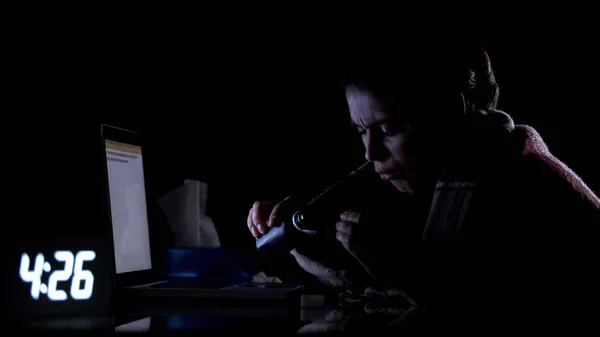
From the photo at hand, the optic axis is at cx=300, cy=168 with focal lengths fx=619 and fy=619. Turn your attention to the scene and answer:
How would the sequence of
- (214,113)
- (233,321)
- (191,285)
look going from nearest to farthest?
(233,321)
(191,285)
(214,113)

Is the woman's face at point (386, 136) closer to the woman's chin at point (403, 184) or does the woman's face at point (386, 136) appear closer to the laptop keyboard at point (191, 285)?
the woman's chin at point (403, 184)

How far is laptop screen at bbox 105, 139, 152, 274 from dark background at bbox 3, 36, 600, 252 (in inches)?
5.0

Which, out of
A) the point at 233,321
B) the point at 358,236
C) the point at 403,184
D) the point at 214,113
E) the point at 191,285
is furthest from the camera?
the point at 214,113

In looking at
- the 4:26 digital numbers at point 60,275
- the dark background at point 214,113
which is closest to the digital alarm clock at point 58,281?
the 4:26 digital numbers at point 60,275

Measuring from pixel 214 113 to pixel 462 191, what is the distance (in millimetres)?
949

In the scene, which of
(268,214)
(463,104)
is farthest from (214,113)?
(463,104)

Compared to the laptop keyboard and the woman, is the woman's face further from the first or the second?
the laptop keyboard

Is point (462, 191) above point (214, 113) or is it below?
below

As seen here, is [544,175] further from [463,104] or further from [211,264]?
[211,264]

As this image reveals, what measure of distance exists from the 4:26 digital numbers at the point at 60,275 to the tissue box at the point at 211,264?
17.0 inches

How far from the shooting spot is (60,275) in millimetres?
1114

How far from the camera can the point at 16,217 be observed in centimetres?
158

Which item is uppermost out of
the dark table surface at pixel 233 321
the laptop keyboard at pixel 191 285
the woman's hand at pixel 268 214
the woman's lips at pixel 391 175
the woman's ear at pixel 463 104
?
the woman's ear at pixel 463 104

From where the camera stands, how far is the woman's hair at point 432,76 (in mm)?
1361
